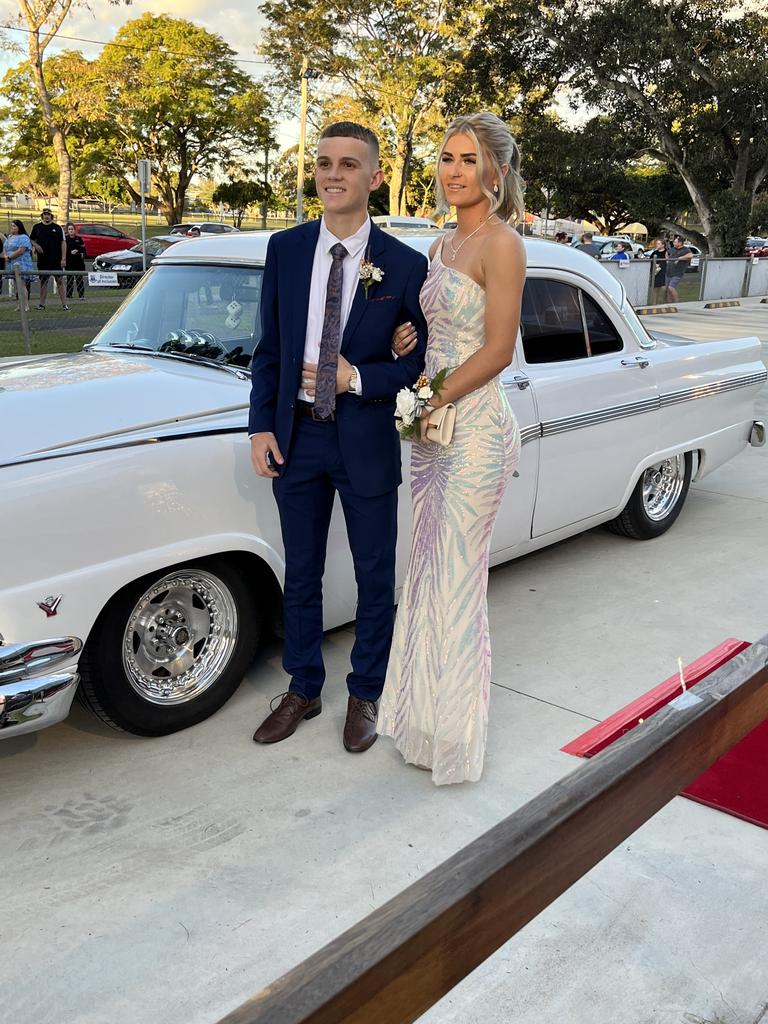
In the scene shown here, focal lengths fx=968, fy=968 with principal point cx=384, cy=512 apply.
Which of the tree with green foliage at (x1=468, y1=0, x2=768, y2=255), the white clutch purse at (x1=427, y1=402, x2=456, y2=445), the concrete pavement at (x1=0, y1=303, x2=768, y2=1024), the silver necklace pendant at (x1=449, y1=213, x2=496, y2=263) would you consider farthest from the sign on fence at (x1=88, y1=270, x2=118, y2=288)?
the tree with green foliage at (x1=468, y1=0, x2=768, y2=255)

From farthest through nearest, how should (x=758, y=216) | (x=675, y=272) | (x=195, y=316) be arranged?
(x=758, y=216)
(x=675, y=272)
(x=195, y=316)

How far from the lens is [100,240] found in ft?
111

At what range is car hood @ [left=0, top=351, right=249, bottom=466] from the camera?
3.08m

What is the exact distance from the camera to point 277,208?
69.7m

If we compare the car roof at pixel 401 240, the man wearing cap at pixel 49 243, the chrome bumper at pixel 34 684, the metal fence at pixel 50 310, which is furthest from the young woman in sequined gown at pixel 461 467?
the man wearing cap at pixel 49 243

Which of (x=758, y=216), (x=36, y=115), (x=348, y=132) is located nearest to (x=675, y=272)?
(x=758, y=216)

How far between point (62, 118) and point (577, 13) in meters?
20.0

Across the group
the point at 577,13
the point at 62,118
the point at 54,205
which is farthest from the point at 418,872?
the point at 54,205

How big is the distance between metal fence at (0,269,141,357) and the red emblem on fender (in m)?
8.66

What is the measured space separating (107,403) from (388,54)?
121ft

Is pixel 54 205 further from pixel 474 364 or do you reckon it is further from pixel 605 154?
pixel 474 364

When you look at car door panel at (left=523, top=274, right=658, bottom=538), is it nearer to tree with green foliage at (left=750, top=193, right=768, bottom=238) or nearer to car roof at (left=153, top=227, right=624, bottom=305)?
car roof at (left=153, top=227, right=624, bottom=305)

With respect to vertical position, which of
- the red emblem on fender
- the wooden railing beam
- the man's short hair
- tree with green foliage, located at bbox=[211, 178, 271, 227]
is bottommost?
the red emblem on fender

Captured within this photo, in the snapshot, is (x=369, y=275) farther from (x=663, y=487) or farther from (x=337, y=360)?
(x=663, y=487)
